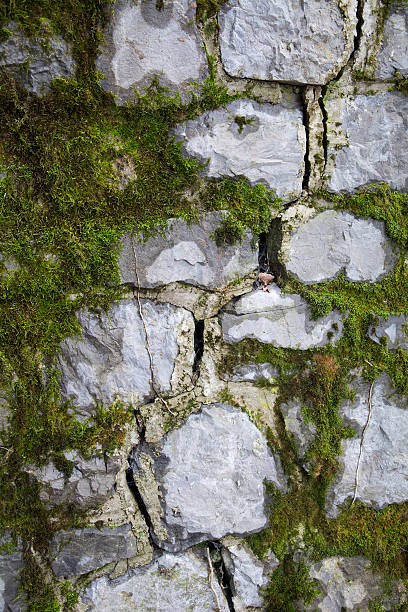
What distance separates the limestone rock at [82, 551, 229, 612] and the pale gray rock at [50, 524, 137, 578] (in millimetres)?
71

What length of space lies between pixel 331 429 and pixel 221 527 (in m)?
0.52

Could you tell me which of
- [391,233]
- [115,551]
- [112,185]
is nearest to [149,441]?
[115,551]

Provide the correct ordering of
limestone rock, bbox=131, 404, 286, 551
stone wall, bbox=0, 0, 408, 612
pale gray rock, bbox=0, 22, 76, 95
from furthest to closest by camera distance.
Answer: limestone rock, bbox=131, 404, 286, 551 → stone wall, bbox=0, 0, 408, 612 → pale gray rock, bbox=0, 22, 76, 95

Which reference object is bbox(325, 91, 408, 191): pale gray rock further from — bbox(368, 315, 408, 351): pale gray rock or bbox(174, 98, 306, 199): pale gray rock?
bbox(368, 315, 408, 351): pale gray rock

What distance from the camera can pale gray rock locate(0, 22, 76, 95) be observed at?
115 centimetres

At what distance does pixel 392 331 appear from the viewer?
148cm

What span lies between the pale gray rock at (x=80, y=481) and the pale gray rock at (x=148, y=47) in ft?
3.82

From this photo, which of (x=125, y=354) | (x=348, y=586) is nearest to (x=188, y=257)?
(x=125, y=354)

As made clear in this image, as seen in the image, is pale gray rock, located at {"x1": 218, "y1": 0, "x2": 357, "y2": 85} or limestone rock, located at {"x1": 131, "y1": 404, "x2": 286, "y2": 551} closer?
pale gray rock, located at {"x1": 218, "y1": 0, "x2": 357, "y2": 85}

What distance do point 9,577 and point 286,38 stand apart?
1.94 m

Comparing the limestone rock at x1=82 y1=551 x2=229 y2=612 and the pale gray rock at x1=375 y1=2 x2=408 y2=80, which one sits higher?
the pale gray rock at x1=375 y1=2 x2=408 y2=80

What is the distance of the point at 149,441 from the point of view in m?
1.38

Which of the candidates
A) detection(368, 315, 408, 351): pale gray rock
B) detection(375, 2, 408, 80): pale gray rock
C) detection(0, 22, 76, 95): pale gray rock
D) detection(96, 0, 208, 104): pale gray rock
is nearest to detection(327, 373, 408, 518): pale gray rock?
detection(368, 315, 408, 351): pale gray rock

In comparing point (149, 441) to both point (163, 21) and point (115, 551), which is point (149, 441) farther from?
point (163, 21)
